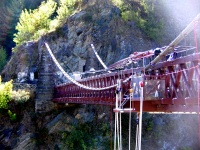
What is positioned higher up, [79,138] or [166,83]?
[166,83]

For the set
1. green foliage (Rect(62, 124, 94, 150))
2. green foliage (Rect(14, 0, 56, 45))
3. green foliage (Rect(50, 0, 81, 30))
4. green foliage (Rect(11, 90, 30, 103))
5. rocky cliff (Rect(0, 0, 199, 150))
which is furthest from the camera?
green foliage (Rect(14, 0, 56, 45))

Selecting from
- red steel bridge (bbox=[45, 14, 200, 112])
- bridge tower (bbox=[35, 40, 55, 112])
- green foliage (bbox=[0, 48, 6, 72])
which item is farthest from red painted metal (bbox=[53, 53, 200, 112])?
green foliage (bbox=[0, 48, 6, 72])

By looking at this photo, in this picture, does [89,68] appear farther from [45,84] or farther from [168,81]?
[168,81]

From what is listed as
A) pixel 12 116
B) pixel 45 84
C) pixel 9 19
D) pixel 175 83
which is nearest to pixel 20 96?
pixel 12 116

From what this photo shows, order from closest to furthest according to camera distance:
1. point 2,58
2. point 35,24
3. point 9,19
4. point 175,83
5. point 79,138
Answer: point 175,83, point 79,138, point 35,24, point 2,58, point 9,19

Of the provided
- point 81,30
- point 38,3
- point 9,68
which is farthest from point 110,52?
point 38,3

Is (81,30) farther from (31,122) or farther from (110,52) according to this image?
(31,122)

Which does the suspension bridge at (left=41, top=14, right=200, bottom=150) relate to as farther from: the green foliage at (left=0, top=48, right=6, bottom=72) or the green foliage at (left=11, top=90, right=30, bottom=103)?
the green foliage at (left=0, top=48, right=6, bottom=72)
